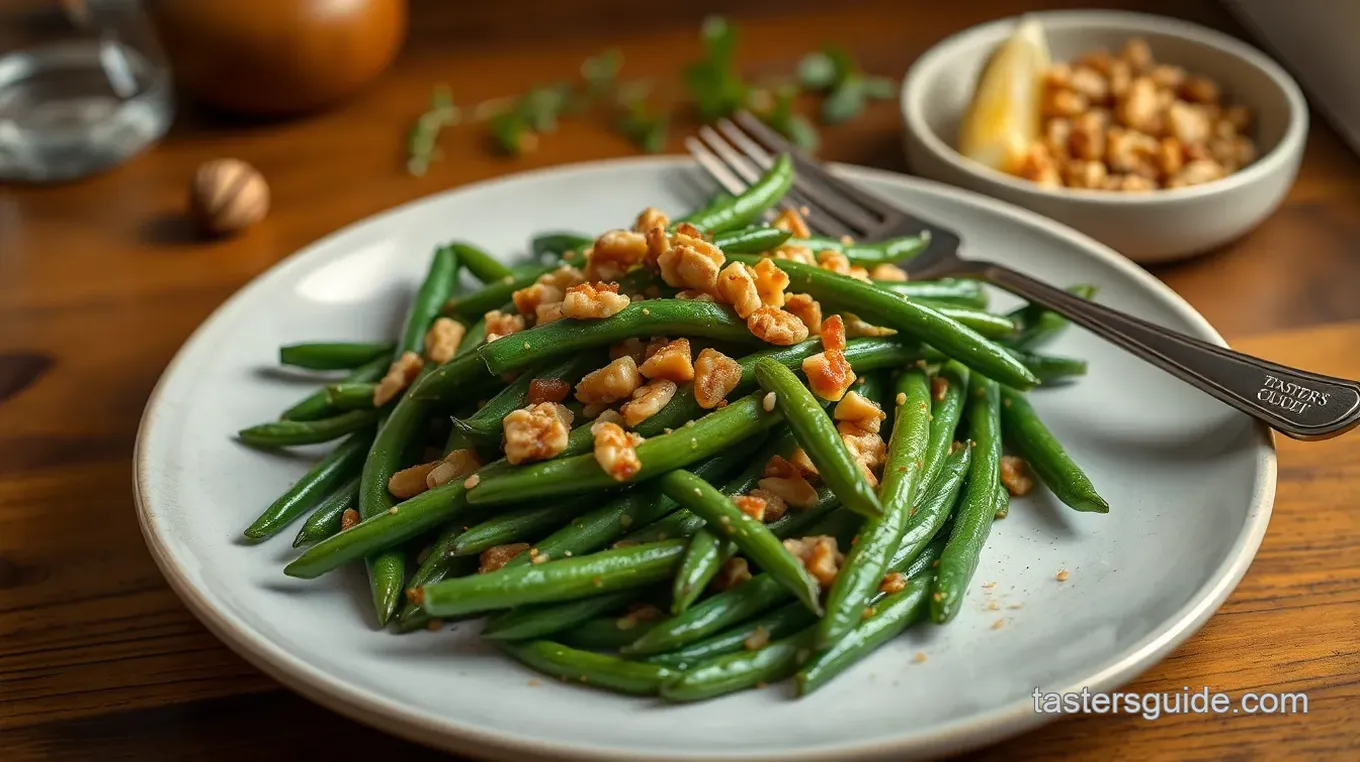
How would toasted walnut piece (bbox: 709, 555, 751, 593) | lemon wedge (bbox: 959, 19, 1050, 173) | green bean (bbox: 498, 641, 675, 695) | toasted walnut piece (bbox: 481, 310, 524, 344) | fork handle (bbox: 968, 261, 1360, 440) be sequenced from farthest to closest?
lemon wedge (bbox: 959, 19, 1050, 173)
toasted walnut piece (bbox: 481, 310, 524, 344)
fork handle (bbox: 968, 261, 1360, 440)
toasted walnut piece (bbox: 709, 555, 751, 593)
green bean (bbox: 498, 641, 675, 695)

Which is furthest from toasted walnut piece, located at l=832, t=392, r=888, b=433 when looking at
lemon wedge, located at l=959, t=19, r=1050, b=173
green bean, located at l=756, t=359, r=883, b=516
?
lemon wedge, located at l=959, t=19, r=1050, b=173

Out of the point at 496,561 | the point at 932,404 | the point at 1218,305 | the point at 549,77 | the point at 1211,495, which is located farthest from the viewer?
the point at 549,77

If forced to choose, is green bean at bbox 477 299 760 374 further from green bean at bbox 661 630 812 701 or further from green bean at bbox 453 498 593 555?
green bean at bbox 661 630 812 701

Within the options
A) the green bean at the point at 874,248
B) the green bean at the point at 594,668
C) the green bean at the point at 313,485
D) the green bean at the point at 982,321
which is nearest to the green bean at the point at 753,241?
the green bean at the point at 874,248

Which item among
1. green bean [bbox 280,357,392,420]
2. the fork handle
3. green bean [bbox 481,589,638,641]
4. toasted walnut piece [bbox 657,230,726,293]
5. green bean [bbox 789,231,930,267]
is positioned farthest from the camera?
green bean [bbox 789,231,930,267]

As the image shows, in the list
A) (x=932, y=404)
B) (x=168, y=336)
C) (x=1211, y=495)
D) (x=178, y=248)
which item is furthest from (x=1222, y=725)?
(x=178, y=248)

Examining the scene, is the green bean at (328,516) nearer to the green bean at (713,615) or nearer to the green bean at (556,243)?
the green bean at (713,615)

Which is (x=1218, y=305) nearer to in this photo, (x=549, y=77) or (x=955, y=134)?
(x=955, y=134)
